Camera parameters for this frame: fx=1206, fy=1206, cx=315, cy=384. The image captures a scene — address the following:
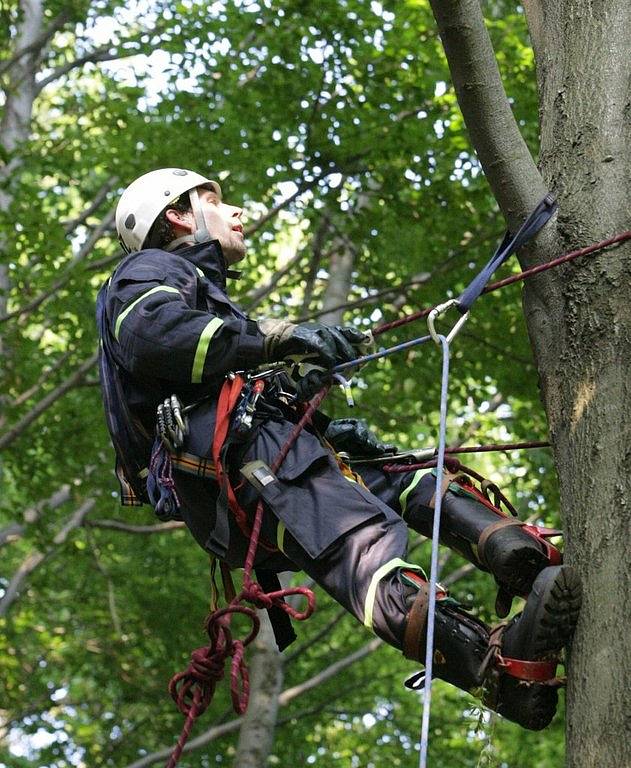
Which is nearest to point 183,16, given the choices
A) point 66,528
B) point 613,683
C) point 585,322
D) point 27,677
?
point 66,528

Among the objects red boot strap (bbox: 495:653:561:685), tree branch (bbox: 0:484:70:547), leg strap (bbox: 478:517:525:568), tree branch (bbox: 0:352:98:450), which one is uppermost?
tree branch (bbox: 0:352:98:450)

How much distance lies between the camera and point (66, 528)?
999 cm

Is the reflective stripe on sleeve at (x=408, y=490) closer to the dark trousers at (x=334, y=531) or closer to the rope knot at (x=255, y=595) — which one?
the dark trousers at (x=334, y=531)

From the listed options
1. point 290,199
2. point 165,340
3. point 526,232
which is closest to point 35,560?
point 290,199

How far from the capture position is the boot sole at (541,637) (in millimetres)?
2611

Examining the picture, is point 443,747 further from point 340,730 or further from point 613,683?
point 613,683

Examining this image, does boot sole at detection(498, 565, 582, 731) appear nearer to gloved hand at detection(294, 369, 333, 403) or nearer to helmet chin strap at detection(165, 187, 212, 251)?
gloved hand at detection(294, 369, 333, 403)

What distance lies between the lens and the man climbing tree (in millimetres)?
2801

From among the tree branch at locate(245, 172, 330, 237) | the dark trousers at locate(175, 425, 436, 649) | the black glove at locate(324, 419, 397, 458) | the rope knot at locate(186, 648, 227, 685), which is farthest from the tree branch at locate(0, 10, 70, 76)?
the rope knot at locate(186, 648, 227, 685)

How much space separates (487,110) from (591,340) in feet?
2.62

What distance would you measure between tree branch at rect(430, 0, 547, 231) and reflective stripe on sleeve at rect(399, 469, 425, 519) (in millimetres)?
795

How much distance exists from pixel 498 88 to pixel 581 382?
0.95 m

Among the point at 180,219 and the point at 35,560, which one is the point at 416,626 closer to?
the point at 180,219

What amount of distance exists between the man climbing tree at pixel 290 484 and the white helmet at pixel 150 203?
0.24m
